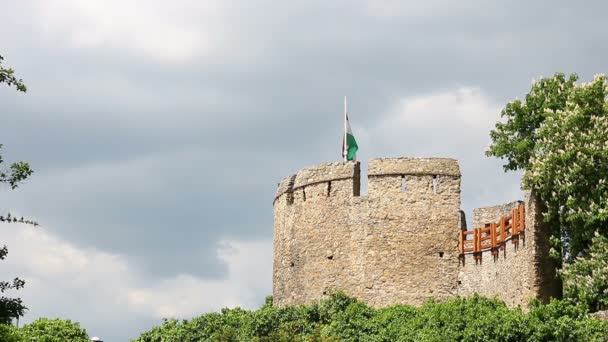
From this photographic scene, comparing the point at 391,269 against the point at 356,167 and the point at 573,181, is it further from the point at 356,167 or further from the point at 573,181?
the point at 573,181

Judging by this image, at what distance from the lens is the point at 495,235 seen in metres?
46.0

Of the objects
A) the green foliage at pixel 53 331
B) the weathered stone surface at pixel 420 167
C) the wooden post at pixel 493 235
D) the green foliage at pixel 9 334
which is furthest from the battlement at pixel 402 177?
the green foliage at pixel 9 334

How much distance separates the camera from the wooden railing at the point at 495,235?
4431cm

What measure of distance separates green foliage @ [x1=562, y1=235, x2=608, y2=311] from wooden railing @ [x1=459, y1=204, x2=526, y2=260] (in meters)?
2.46

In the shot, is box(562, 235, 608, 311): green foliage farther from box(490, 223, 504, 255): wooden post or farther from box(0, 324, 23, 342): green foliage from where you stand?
box(0, 324, 23, 342): green foliage

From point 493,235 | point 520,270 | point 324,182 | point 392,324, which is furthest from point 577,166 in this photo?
point 324,182

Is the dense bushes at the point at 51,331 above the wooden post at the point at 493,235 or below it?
below

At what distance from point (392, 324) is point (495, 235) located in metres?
4.57

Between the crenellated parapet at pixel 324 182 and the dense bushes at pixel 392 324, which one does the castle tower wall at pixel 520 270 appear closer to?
the dense bushes at pixel 392 324

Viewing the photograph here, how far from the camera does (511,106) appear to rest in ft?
152

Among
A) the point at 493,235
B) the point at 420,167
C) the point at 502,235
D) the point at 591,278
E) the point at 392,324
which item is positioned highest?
the point at 420,167

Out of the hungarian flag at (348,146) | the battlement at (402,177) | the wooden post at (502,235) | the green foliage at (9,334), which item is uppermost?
the hungarian flag at (348,146)

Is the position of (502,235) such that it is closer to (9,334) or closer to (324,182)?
(324,182)

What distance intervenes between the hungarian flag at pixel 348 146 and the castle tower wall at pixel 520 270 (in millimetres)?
6467
